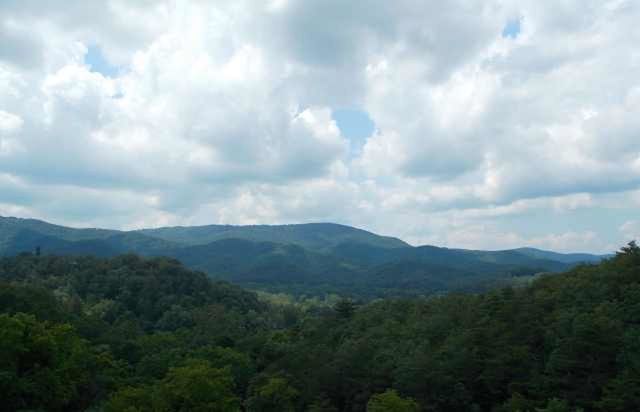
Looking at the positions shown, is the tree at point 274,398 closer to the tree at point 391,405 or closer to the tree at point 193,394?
the tree at point 193,394

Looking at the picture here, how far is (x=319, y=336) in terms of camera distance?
81875 millimetres

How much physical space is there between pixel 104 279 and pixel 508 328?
11810cm

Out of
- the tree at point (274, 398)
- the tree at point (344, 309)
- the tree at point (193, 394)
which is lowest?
the tree at point (274, 398)

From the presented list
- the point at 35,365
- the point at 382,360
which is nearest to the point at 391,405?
the point at 382,360

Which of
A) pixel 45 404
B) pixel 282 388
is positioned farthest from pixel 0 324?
pixel 282 388

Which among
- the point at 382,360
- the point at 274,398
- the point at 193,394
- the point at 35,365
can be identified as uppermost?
the point at 35,365

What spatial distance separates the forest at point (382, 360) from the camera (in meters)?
42.7

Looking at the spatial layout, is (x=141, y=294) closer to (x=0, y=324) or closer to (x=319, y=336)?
(x=319, y=336)

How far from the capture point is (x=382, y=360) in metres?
58.3

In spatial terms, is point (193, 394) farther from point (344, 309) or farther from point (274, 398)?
point (344, 309)

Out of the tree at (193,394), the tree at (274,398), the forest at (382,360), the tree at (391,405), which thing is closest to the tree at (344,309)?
the forest at (382,360)

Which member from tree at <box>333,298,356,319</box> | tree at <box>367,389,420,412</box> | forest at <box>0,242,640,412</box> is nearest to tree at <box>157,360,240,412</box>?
forest at <box>0,242,640,412</box>

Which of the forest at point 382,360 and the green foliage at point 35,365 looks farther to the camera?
the forest at point 382,360

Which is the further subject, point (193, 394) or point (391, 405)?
point (193, 394)
